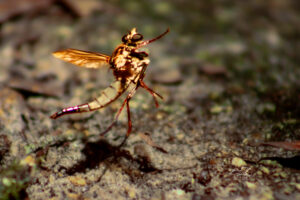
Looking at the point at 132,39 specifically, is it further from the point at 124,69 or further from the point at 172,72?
the point at 172,72

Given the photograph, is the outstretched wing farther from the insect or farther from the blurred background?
the blurred background

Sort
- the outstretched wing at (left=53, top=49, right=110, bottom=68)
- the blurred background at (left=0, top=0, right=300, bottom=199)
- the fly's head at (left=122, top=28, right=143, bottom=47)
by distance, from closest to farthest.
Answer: the fly's head at (left=122, top=28, right=143, bottom=47) → the outstretched wing at (left=53, top=49, right=110, bottom=68) → the blurred background at (left=0, top=0, right=300, bottom=199)

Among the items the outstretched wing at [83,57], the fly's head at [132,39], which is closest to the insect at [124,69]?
the fly's head at [132,39]

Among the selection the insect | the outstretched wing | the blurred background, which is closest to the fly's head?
the insect

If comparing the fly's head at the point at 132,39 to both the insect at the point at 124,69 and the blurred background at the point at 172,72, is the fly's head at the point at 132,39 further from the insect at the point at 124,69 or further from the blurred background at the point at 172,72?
the blurred background at the point at 172,72

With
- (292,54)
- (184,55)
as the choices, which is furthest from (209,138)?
(292,54)

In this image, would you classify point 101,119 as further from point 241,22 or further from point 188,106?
point 241,22

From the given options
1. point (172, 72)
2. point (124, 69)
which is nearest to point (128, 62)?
point (124, 69)
